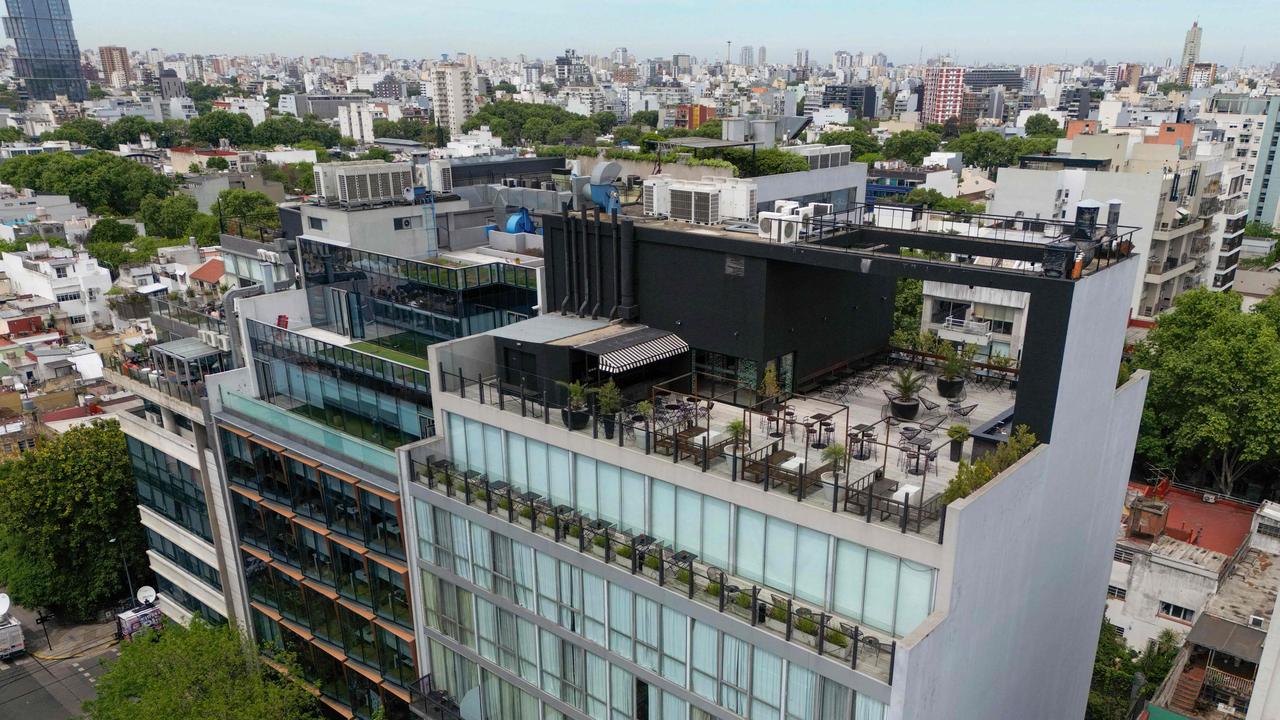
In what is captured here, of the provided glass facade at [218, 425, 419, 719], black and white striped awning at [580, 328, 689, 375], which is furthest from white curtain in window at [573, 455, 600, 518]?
glass facade at [218, 425, 419, 719]

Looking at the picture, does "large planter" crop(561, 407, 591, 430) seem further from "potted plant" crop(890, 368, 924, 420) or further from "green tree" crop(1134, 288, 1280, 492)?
"green tree" crop(1134, 288, 1280, 492)

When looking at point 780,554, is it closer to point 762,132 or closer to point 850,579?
point 850,579

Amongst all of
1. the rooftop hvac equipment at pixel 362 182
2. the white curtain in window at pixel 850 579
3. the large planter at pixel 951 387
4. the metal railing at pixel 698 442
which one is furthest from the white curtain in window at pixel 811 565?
the rooftop hvac equipment at pixel 362 182

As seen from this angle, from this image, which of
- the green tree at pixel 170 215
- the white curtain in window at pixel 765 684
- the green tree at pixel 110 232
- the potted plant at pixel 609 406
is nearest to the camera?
the white curtain in window at pixel 765 684

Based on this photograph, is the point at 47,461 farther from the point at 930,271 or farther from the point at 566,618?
the point at 930,271

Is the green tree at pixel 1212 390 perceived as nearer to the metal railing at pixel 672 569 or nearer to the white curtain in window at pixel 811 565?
the white curtain in window at pixel 811 565

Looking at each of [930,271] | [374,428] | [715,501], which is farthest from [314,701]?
[930,271]
